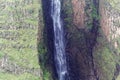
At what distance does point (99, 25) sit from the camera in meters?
52.6

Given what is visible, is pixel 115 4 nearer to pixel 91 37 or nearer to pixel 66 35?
pixel 91 37

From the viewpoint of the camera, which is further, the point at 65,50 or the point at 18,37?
the point at 65,50

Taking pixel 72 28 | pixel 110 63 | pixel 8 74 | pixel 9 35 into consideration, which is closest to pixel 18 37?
pixel 9 35

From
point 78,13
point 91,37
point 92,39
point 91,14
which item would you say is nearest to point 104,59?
point 92,39

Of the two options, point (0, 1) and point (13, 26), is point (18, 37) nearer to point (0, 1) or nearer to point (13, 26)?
point (13, 26)

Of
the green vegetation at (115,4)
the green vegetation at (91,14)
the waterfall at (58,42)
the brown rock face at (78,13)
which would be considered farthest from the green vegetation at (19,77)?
the green vegetation at (115,4)

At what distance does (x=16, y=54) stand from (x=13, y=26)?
10.0 ft

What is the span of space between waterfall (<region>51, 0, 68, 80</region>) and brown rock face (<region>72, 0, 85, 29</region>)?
5.78ft

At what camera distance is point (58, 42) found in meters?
51.1

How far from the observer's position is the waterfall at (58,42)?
50.6 metres

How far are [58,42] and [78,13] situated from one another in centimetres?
414

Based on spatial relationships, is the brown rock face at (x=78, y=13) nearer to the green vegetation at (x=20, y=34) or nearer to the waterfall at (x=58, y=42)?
the waterfall at (x=58, y=42)

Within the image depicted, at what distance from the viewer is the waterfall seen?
5062 centimetres

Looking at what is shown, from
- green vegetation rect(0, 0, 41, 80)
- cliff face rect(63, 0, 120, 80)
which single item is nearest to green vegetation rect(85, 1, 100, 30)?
cliff face rect(63, 0, 120, 80)
